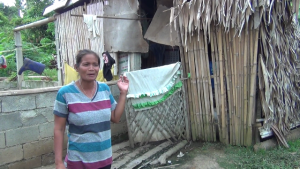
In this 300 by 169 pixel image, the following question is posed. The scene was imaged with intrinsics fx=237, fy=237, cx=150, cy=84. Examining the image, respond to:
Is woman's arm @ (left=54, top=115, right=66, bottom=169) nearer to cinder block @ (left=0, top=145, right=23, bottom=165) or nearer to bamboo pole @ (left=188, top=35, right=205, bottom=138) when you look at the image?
cinder block @ (left=0, top=145, right=23, bottom=165)

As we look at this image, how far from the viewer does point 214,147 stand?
423 centimetres

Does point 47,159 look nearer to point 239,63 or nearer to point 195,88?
point 195,88

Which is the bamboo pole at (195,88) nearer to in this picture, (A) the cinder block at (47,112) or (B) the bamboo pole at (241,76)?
(B) the bamboo pole at (241,76)

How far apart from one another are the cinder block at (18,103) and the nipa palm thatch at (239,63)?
2616 mm

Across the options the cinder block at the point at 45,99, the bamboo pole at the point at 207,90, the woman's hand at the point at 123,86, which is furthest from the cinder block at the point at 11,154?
the bamboo pole at the point at 207,90

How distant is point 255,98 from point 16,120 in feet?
12.2

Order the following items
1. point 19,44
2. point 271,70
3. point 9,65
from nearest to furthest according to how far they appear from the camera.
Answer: point 271,70 → point 19,44 → point 9,65

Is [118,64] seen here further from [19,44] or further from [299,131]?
[19,44]

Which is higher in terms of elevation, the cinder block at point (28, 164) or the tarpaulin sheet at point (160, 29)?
the tarpaulin sheet at point (160, 29)

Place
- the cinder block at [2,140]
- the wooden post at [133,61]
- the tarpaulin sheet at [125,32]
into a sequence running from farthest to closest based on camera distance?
the wooden post at [133,61] → the tarpaulin sheet at [125,32] → the cinder block at [2,140]

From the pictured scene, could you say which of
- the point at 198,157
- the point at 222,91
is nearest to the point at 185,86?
the point at 222,91

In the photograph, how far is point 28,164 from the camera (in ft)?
11.4

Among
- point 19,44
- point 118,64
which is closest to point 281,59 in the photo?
point 118,64

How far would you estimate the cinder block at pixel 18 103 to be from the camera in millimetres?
3229
